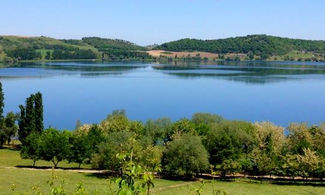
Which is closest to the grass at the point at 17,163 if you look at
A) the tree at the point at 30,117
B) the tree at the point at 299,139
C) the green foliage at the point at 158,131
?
the tree at the point at 30,117

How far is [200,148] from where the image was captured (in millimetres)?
42906

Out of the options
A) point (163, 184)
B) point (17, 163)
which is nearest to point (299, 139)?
point (163, 184)

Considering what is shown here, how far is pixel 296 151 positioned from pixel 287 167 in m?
2.83

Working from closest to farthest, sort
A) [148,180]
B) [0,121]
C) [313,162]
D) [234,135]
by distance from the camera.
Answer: [148,180], [313,162], [234,135], [0,121]

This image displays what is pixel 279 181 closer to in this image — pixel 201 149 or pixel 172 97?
pixel 201 149

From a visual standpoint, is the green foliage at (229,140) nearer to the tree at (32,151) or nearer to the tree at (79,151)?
the tree at (79,151)

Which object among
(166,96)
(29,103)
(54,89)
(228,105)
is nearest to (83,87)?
(54,89)

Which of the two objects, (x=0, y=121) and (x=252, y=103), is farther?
(x=252, y=103)

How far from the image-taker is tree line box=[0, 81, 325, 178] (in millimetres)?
42188

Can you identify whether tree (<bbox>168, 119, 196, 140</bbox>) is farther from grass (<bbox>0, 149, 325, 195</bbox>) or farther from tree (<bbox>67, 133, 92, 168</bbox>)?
tree (<bbox>67, 133, 92, 168</bbox>)

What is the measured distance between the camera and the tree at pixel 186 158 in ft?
138

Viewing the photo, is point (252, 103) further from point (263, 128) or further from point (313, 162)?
point (313, 162)

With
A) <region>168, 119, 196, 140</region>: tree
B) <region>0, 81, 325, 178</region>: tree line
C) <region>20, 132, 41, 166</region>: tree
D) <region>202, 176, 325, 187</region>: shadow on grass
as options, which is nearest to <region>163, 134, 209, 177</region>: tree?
<region>0, 81, 325, 178</region>: tree line

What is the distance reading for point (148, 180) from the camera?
6.14 meters
